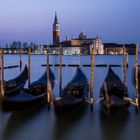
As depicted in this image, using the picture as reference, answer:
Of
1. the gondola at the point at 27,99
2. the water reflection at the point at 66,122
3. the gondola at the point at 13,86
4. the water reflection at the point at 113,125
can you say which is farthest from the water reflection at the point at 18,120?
the water reflection at the point at 113,125

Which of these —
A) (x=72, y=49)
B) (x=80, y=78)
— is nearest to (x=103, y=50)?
(x=72, y=49)

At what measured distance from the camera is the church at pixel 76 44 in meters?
96.9

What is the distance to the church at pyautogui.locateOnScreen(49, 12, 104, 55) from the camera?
318ft

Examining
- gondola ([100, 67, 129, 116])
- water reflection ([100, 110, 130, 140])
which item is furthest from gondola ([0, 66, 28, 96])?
water reflection ([100, 110, 130, 140])

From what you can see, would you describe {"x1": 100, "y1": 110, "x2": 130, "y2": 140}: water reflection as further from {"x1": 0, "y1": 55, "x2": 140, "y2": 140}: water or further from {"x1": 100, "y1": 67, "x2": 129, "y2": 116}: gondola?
{"x1": 100, "y1": 67, "x2": 129, "y2": 116}: gondola

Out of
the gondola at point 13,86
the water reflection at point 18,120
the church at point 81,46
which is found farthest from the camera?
the church at point 81,46

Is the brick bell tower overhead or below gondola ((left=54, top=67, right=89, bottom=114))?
overhead

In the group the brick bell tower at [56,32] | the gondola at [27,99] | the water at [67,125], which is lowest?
the water at [67,125]

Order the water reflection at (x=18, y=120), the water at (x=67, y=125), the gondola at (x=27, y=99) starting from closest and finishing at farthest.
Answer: the water at (x=67, y=125) < the water reflection at (x=18, y=120) < the gondola at (x=27, y=99)

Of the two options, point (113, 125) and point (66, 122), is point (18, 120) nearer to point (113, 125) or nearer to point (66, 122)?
point (66, 122)

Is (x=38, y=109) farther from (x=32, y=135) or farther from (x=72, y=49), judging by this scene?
(x=72, y=49)

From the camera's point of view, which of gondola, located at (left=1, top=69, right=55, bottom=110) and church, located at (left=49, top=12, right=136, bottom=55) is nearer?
gondola, located at (left=1, top=69, right=55, bottom=110)

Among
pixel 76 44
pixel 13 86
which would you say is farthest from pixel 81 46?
pixel 13 86

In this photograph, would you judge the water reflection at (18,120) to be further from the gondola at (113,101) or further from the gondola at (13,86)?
the gondola at (113,101)
